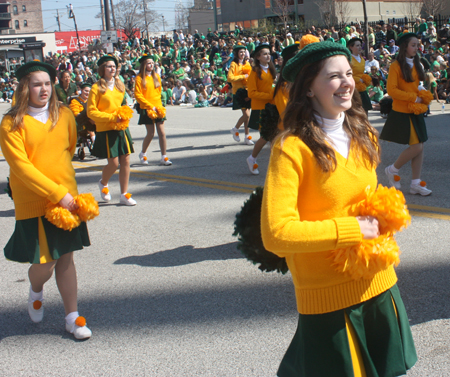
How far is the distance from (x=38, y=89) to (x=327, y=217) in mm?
2387

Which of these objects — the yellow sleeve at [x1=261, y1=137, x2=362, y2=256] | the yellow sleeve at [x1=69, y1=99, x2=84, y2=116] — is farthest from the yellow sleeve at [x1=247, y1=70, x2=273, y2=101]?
the yellow sleeve at [x1=261, y1=137, x2=362, y2=256]

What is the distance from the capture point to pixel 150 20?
83.1 meters

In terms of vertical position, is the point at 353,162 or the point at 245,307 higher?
the point at 353,162

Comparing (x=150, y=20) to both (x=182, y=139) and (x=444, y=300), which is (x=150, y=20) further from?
(x=444, y=300)

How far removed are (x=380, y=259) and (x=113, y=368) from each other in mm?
2123

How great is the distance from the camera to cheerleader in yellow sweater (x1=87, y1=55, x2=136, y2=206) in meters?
6.83

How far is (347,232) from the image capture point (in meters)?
1.88

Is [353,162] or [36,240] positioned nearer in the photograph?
[353,162]

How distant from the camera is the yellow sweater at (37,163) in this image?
3.42 m

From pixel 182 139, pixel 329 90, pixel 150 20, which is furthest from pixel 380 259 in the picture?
pixel 150 20

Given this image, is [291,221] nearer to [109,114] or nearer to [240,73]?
[109,114]

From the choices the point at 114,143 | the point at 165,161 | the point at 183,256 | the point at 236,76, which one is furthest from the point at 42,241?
the point at 236,76

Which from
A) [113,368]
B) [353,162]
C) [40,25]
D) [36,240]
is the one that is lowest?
[113,368]

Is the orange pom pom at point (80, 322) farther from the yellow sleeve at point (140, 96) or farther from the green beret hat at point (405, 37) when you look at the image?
the yellow sleeve at point (140, 96)
